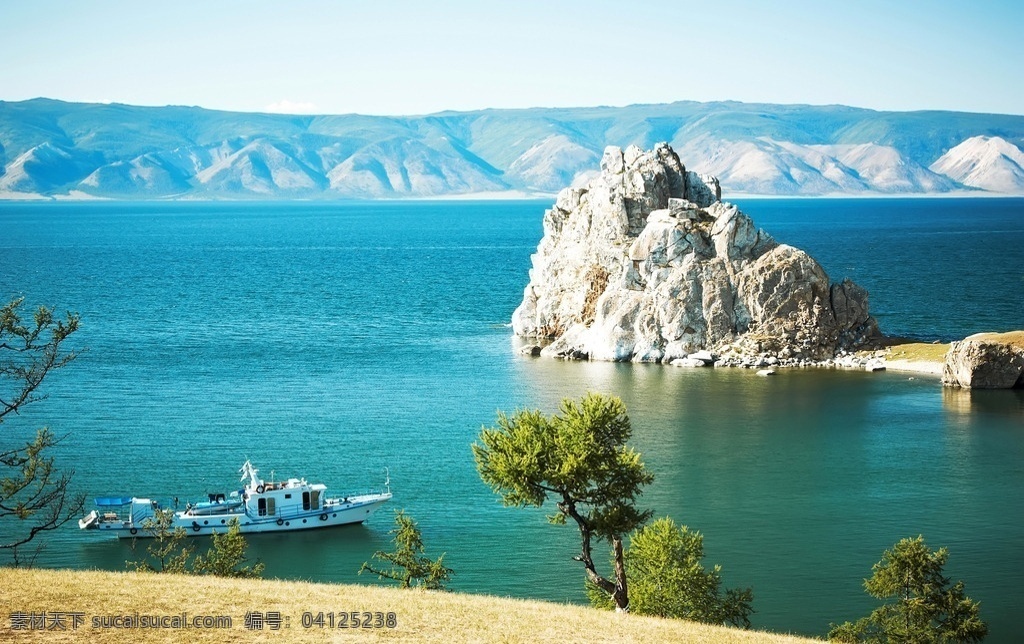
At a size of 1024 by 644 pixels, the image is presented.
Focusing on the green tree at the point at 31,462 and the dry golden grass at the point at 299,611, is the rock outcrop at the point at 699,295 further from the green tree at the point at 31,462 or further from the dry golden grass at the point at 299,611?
the dry golden grass at the point at 299,611

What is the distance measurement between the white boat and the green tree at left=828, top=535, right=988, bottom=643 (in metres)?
27.1

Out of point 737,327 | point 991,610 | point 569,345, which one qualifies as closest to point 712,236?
point 737,327

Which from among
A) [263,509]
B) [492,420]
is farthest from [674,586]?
[492,420]

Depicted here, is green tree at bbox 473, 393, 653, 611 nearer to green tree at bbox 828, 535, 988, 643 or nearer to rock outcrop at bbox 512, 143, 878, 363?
green tree at bbox 828, 535, 988, 643

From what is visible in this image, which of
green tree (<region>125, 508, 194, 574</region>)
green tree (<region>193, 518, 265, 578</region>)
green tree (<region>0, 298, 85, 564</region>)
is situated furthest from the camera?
green tree (<region>125, 508, 194, 574</region>)

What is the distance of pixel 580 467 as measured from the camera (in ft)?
127

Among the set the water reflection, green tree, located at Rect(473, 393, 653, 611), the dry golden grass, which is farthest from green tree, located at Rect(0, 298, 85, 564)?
the water reflection

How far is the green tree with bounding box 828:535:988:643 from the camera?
37.5 metres

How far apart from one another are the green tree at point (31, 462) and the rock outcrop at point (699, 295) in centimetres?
4789

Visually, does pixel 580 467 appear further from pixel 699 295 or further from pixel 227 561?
pixel 699 295

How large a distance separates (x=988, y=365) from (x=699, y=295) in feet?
78.8

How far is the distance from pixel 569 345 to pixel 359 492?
44939 mm

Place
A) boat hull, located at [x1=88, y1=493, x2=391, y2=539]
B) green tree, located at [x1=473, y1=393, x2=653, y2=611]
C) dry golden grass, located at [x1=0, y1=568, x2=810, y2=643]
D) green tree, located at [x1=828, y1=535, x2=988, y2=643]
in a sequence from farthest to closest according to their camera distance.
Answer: boat hull, located at [x1=88, y1=493, x2=391, y2=539] → green tree, located at [x1=473, y1=393, x2=653, y2=611] → green tree, located at [x1=828, y1=535, x2=988, y2=643] → dry golden grass, located at [x1=0, y1=568, x2=810, y2=643]

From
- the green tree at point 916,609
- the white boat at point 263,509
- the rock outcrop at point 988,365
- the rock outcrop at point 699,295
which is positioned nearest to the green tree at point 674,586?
the green tree at point 916,609
